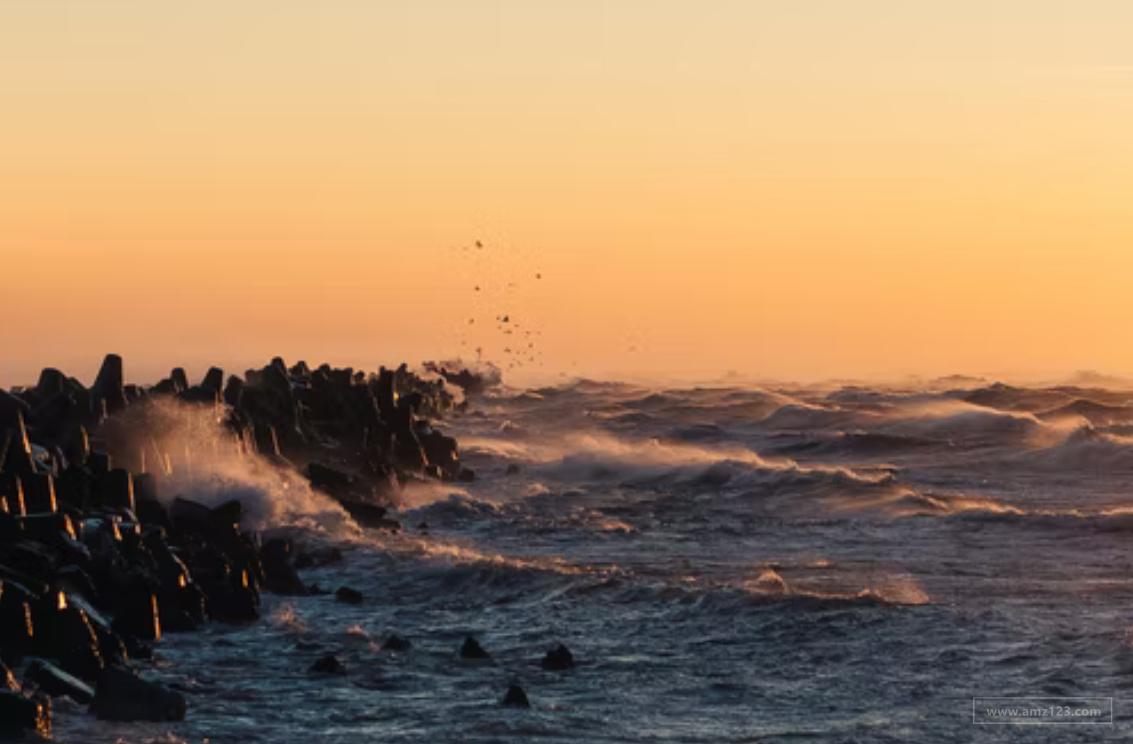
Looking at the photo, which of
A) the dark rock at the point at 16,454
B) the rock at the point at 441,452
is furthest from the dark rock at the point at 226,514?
the rock at the point at 441,452

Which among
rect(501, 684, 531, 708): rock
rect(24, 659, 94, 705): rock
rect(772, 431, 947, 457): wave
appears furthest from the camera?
rect(772, 431, 947, 457): wave

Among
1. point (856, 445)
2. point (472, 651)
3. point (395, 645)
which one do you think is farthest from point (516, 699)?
point (856, 445)

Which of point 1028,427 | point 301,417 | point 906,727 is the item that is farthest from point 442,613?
point 1028,427

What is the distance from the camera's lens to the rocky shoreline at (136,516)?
2502 cm

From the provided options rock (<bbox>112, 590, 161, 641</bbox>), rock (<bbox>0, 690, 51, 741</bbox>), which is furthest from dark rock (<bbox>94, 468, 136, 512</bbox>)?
rock (<bbox>0, 690, 51, 741</bbox>)

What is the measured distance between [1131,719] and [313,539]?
21.3 meters

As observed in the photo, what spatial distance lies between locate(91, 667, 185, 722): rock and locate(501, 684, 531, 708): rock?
13.5 feet

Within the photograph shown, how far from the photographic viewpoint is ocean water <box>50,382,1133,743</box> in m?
25.3

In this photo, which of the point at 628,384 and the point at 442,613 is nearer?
the point at 442,613

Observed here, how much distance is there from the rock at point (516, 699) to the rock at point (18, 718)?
6.02 meters

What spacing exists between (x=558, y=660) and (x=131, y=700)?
712 cm

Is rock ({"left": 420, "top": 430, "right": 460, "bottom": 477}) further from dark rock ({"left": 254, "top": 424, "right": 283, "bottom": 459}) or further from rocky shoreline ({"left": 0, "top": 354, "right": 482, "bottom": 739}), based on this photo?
dark rock ({"left": 254, "top": 424, "right": 283, "bottom": 459})

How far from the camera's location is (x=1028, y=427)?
92812 millimetres

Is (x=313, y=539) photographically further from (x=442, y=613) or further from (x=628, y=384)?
(x=628, y=384)
